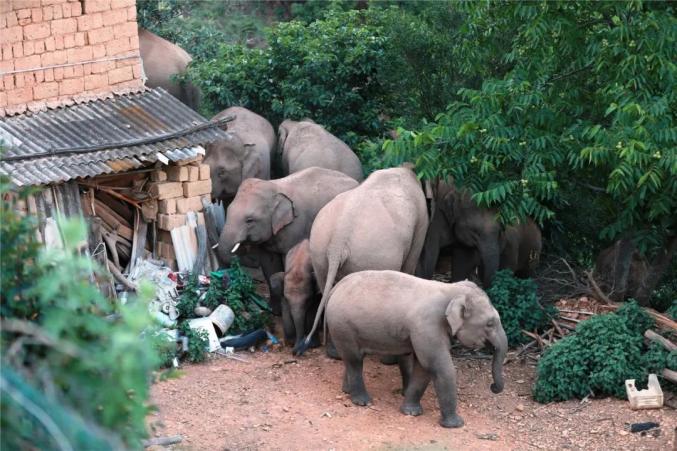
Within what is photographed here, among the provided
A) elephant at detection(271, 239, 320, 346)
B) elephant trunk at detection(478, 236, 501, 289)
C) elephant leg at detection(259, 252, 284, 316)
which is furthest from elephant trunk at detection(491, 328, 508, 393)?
elephant leg at detection(259, 252, 284, 316)

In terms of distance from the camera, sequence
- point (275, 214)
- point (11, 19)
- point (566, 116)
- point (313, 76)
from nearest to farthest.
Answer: point (566, 116) → point (11, 19) → point (275, 214) → point (313, 76)

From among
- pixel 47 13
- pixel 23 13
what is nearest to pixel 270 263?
pixel 47 13

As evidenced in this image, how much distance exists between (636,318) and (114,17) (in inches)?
266

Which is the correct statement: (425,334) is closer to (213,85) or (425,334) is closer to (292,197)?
(292,197)

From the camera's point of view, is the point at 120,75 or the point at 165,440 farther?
the point at 120,75

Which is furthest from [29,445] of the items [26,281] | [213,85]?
[213,85]

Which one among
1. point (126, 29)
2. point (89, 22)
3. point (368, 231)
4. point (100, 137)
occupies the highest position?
point (89, 22)

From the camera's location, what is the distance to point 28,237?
20.7 feet

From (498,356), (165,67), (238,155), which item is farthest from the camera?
(165,67)

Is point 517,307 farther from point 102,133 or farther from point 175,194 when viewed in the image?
point 102,133

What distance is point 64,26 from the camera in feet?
43.0

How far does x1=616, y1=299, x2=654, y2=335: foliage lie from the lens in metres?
11.5

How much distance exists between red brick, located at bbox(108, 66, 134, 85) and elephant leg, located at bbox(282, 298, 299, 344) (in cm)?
344

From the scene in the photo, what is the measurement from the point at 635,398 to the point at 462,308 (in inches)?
73.3
